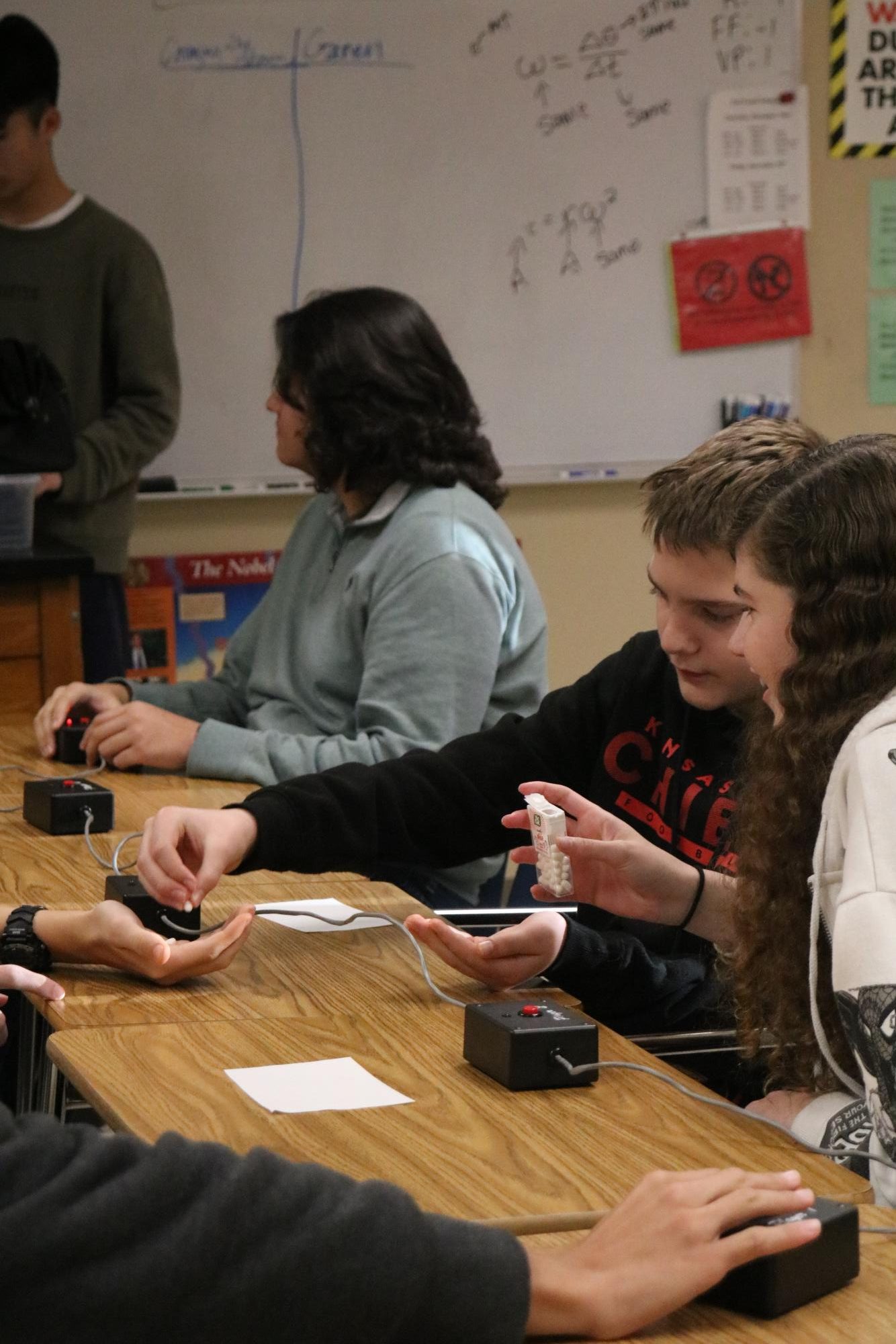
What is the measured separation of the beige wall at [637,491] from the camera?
4.26 m

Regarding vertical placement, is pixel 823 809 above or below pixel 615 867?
above

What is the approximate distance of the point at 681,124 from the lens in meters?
4.16

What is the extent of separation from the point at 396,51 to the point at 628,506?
1.27 metres

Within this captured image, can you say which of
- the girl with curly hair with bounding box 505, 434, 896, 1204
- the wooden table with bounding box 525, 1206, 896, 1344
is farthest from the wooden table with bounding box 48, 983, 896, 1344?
the girl with curly hair with bounding box 505, 434, 896, 1204

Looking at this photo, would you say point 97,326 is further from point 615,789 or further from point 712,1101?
point 712,1101

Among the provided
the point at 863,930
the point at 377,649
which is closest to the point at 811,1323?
the point at 863,930

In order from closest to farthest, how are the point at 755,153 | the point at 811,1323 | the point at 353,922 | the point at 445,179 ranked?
the point at 811,1323 → the point at 353,922 → the point at 445,179 → the point at 755,153

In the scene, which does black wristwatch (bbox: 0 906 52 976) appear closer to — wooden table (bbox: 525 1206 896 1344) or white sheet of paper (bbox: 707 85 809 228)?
wooden table (bbox: 525 1206 896 1344)

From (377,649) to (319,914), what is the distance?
2.36ft

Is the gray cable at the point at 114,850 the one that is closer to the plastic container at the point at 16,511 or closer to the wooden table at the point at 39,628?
the wooden table at the point at 39,628

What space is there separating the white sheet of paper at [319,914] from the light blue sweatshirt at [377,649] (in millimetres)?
460

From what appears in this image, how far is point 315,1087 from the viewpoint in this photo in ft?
4.25

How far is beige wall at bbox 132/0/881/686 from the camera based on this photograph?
426 centimetres

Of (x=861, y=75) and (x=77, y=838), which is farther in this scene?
(x=861, y=75)
